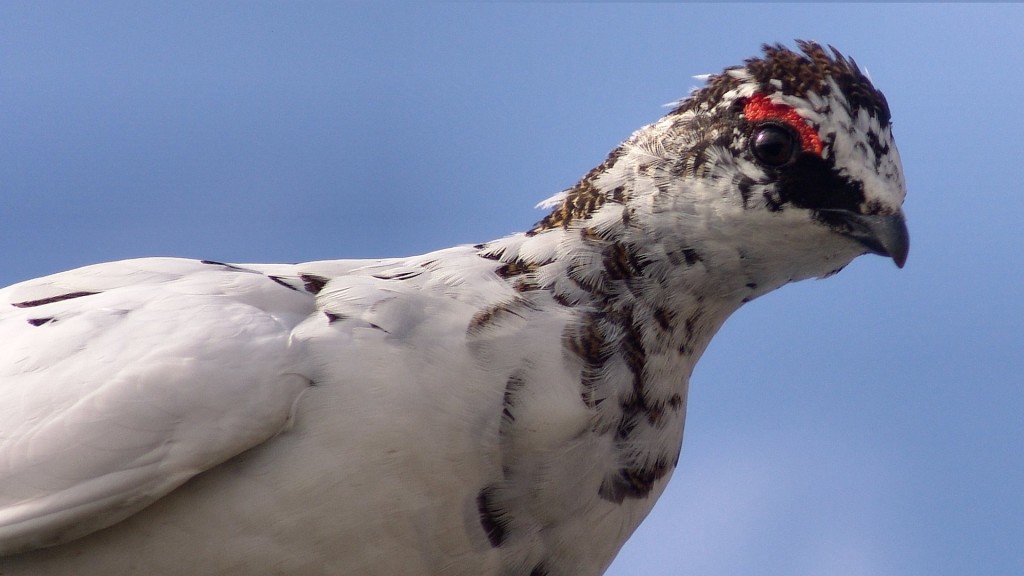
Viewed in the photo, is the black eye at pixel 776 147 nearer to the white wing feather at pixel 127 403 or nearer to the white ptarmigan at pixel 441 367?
the white ptarmigan at pixel 441 367

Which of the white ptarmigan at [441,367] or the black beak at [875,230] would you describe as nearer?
the white ptarmigan at [441,367]

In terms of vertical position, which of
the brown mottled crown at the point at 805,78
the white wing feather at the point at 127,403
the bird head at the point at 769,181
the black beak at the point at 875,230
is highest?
the brown mottled crown at the point at 805,78

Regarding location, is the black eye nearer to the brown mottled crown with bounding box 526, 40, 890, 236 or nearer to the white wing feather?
the brown mottled crown with bounding box 526, 40, 890, 236

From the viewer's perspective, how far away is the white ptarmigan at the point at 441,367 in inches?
51.0

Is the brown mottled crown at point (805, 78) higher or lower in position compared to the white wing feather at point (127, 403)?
higher

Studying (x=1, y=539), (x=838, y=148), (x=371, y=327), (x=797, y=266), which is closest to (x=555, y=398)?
(x=371, y=327)

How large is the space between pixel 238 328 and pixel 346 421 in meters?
0.21

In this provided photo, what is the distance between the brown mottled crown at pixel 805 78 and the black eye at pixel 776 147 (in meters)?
0.07

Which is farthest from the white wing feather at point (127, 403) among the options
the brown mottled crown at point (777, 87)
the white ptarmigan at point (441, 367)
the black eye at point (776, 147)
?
the black eye at point (776, 147)

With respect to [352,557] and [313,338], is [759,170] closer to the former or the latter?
[313,338]

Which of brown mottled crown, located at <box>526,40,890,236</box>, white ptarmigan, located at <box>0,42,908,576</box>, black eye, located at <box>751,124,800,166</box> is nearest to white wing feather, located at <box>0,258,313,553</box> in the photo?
white ptarmigan, located at <box>0,42,908,576</box>

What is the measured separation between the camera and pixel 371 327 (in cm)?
143

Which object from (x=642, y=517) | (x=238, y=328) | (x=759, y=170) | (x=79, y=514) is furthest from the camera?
(x=642, y=517)

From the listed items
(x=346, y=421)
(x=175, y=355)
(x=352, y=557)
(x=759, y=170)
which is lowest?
(x=352, y=557)
